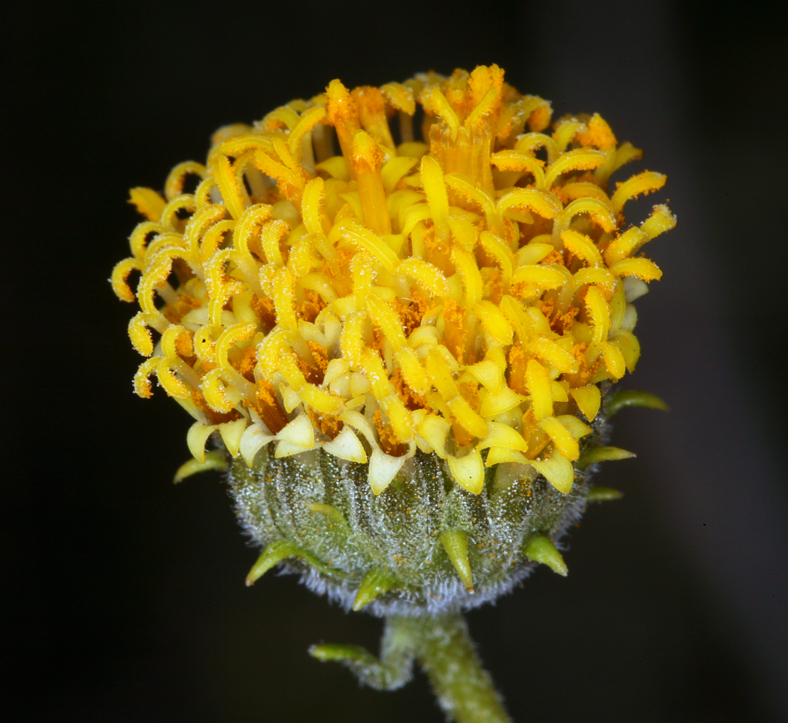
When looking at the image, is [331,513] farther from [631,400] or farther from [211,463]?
[631,400]

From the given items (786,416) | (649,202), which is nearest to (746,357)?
(786,416)

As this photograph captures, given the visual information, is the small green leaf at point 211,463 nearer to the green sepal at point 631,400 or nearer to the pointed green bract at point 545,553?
the pointed green bract at point 545,553

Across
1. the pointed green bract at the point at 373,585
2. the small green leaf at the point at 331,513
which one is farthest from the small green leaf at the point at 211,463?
the pointed green bract at the point at 373,585

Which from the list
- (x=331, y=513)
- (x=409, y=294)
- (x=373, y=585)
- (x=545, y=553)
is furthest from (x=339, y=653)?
(x=409, y=294)

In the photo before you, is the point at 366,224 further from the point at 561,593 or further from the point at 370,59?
the point at 561,593

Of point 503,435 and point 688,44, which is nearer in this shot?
point 503,435

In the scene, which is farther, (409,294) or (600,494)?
(600,494)
